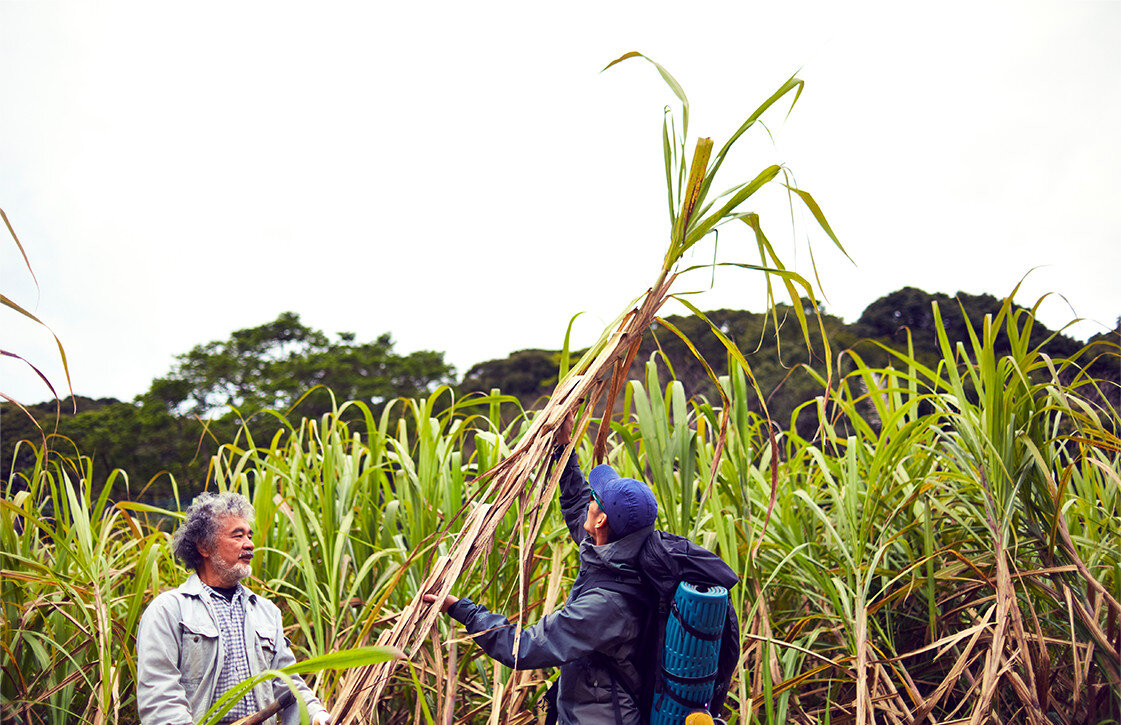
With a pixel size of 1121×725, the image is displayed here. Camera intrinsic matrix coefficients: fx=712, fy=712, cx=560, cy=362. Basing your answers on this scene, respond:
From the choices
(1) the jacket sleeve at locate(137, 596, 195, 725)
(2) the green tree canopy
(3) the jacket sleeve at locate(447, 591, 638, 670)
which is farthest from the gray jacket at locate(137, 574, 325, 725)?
(2) the green tree canopy

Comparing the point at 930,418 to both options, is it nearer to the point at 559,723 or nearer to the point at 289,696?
the point at 559,723

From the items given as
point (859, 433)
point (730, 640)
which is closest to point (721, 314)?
point (859, 433)

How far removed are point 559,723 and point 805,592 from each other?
89cm

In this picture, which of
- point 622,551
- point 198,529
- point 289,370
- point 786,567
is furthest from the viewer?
point 289,370

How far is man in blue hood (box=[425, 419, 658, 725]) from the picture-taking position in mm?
1407

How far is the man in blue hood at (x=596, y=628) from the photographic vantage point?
141 cm

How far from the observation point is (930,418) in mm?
2141

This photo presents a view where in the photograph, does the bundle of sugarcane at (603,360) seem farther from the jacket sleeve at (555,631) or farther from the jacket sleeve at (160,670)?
the jacket sleeve at (160,670)

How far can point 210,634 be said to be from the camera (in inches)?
58.4

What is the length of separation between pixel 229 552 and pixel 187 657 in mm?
223

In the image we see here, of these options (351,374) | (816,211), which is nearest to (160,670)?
(816,211)

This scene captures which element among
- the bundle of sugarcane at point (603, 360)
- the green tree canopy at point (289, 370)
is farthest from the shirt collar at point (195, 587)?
the green tree canopy at point (289, 370)

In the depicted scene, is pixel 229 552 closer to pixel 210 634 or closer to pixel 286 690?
pixel 210 634

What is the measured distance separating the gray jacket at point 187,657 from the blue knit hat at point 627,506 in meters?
0.69
